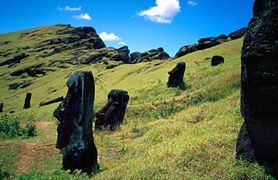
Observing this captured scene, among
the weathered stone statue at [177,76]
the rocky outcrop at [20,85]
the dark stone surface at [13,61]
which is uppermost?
the dark stone surface at [13,61]

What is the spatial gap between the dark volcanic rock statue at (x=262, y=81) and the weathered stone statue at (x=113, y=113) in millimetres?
11735

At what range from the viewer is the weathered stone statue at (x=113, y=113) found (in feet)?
60.1

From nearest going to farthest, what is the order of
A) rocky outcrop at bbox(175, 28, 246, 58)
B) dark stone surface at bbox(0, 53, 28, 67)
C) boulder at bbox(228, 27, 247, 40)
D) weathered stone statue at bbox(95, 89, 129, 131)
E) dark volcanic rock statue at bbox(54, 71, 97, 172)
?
dark volcanic rock statue at bbox(54, 71, 97, 172) → weathered stone statue at bbox(95, 89, 129, 131) → boulder at bbox(228, 27, 247, 40) → rocky outcrop at bbox(175, 28, 246, 58) → dark stone surface at bbox(0, 53, 28, 67)

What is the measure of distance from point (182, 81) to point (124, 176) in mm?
21538

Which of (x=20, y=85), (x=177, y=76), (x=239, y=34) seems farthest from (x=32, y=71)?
(x=177, y=76)

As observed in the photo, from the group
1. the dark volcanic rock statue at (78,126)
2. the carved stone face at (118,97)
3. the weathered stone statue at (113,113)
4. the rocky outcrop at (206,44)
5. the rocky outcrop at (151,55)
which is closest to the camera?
the dark volcanic rock statue at (78,126)

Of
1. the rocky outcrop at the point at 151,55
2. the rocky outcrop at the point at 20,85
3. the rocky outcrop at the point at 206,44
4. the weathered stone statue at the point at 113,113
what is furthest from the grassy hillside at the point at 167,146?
the rocky outcrop at the point at 151,55

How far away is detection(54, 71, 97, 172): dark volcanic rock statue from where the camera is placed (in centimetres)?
1086

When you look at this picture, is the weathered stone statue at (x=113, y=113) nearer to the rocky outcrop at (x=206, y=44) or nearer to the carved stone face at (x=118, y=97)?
the carved stone face at (x=118, y=97)

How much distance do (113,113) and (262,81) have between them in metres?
12.9

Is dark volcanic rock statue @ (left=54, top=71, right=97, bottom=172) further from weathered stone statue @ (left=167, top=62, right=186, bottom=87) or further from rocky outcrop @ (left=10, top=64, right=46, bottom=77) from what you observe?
rocky outcrop @ (left=10, top=64, right=46, bottom=77)

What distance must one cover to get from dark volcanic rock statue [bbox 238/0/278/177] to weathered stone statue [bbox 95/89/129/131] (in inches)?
462

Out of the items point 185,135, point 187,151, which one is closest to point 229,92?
point 185,135

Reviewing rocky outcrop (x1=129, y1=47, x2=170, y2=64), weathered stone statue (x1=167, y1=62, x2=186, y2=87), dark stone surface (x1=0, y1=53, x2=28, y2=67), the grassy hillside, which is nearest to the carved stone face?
the grassy hillside
